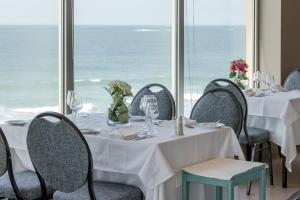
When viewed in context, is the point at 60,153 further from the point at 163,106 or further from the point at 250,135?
the point at 250,135

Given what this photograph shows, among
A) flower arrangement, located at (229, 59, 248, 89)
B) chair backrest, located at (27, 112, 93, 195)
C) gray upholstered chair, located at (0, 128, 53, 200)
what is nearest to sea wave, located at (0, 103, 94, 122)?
gray upholstered chair, located at (0, 128, 53, 200)

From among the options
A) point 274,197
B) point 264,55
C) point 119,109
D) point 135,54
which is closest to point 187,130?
point 119,109

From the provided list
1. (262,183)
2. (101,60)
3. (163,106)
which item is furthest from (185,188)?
(101,60)

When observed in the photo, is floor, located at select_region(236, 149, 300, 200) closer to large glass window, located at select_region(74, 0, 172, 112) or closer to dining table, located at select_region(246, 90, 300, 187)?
dining table, located at select_region(246, 90, 300, 187)

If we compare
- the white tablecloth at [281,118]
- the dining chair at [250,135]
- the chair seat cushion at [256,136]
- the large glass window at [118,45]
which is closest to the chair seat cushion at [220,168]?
the dining chair at [250,135]

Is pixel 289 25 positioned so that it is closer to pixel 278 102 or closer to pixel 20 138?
pixel 278 102

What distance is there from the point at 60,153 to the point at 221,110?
159 centimetres

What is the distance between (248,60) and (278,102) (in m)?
1.90

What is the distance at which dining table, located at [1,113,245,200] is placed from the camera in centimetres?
304

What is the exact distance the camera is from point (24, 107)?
4684 millimetres

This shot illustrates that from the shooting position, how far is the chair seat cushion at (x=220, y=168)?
10.2ft

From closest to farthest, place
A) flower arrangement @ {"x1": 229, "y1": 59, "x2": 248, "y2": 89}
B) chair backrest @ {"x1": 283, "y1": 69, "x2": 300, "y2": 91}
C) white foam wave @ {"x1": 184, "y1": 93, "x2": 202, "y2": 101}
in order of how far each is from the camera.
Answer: flower arrangement @ {"x1": 229, "y1": 59, "x2": 248, "y2": 89}
white foam wave @ {"x1": 184, "y1": 93, "x2": 202, "y2": 101}
chair backrest @ {"x1": 283, "y1": 69, "x2": 300, "y2": 91}

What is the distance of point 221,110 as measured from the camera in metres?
4.14

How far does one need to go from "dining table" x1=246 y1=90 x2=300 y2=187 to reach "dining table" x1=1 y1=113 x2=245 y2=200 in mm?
1584
